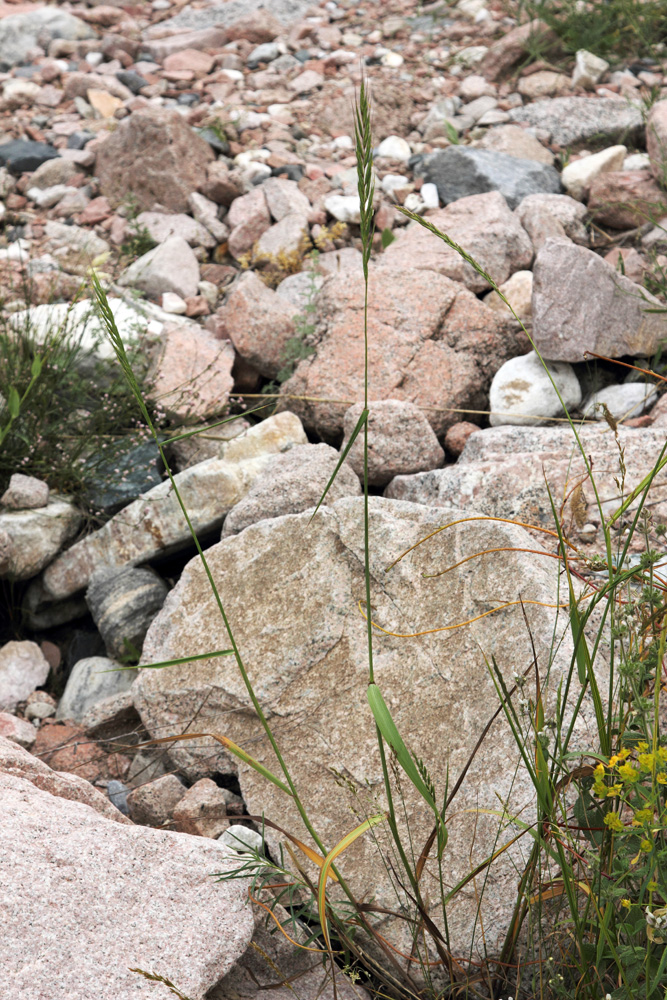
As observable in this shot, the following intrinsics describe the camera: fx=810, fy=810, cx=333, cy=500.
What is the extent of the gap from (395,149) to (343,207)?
84 cm

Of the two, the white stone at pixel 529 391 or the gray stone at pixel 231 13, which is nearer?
the white stone at pixel 529 391

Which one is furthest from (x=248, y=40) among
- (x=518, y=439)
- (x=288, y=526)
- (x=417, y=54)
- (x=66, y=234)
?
(x=288, y=526)

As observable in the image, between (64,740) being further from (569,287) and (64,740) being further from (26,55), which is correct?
(26,55)

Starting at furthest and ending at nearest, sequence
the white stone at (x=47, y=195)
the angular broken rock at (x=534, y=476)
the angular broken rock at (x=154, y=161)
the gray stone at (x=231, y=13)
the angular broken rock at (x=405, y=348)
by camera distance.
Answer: the gray stone at (x=231, y=13) < the white stone at (x=47, y=195) < the angular broken rock at (x=154, y=161) < the angular broken rock at (x=405, y=348) < the angular broken rock at (x=534, y=476)

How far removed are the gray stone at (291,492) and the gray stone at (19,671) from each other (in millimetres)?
909

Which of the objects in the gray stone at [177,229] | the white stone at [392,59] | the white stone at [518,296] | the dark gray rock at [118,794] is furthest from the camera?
the white stone at [392,59]

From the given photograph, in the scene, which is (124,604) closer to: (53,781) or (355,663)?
(53,781)

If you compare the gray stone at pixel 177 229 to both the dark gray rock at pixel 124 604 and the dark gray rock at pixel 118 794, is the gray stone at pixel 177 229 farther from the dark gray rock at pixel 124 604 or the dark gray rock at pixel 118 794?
the dark gray rock at pixel 118 794

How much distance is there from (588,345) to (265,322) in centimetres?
146

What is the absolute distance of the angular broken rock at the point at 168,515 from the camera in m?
2.99

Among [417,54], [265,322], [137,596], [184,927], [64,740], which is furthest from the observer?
[417,54]

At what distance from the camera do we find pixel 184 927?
4.88 feet

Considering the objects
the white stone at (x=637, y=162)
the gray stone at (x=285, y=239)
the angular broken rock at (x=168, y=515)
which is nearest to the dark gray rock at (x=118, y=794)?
the angular broken rock at (x=168, y=515)

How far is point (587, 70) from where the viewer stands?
18.2 ft
